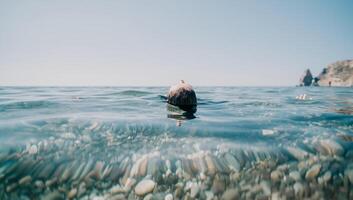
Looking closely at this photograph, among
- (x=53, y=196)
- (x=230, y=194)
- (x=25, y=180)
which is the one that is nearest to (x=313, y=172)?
(x=230, y=194)

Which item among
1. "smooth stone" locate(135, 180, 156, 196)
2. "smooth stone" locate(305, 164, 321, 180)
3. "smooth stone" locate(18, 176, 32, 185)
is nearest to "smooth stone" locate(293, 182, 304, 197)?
"smooth stone" locate(305, 164, 321, 180)

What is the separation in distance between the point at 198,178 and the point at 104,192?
3.12ft

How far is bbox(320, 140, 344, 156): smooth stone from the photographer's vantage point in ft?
8.24

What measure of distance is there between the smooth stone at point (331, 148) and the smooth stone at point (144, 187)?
2156mm

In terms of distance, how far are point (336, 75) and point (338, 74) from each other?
1350mm


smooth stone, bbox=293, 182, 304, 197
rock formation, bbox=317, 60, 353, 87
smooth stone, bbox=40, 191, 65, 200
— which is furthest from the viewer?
rock formation, bbox=317, 60, 353, 87

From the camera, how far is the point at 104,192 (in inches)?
77.4

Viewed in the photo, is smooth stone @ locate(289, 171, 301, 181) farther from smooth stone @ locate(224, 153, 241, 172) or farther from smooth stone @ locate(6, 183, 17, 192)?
smooth stone @ locate(6, 183, 17, 192)

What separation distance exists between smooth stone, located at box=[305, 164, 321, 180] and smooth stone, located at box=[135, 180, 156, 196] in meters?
1.64

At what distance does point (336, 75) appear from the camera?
122188 millimetres

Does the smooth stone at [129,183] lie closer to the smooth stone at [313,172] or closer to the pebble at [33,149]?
the pebble at [33,149]

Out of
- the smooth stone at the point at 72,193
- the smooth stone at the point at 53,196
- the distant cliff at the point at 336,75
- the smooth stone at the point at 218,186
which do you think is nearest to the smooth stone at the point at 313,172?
the smooth stone at the point at 218,186

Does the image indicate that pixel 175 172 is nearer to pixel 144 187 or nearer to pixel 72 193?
pixel 144 187

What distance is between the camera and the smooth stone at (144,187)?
1986 mm
